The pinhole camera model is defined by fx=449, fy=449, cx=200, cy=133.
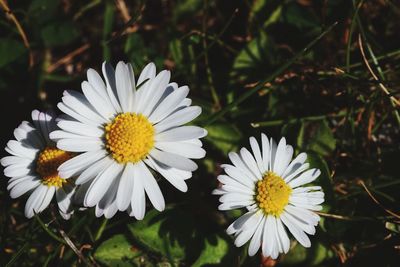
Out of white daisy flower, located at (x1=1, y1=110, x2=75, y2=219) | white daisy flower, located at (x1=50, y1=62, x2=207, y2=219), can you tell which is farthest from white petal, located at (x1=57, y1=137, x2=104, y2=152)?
white daisy flower, located at (x1=1, y1=110, x2=75, y2=219)

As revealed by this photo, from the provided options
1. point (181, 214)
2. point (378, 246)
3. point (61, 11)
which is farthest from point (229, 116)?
point (61, 11)

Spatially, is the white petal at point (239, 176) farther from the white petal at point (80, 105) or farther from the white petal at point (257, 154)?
the white petal at point (80, 105)

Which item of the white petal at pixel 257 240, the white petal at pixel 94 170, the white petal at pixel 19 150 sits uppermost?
the white petal at pixel 19 150

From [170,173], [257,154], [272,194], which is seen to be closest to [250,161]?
[257,154]

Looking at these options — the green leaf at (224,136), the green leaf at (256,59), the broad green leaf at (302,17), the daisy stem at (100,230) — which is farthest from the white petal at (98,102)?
the broad green leaf at (302,17)

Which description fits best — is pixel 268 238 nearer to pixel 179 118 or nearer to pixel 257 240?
pixel 257 240

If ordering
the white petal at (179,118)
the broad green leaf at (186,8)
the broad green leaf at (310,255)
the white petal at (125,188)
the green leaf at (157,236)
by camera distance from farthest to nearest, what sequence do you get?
the broad green leaf at (186,8) → the broad green leaf at (310,255) → the green leaf at (157,236) → the white petal at (179,118) → the white petal at (125,188)

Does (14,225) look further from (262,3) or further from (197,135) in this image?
(262,3)
